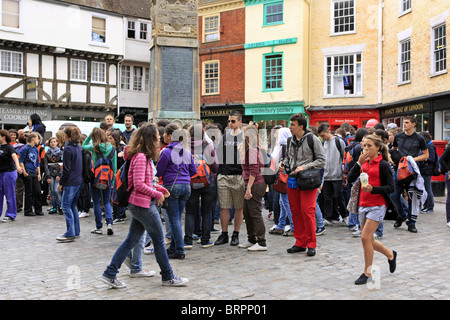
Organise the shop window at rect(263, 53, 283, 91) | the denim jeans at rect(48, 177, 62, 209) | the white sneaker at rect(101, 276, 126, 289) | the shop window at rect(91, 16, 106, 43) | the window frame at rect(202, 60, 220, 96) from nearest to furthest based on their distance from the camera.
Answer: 1. the white sneaker at rect(101, 276, 126, 289)
2. the denim jeans at rect(48, 177, 62, 209)
3. the shop window at rect(263, 53, 283, 91)
4. the window frame at rect(202, 60, 220, 96)
5. the shop window at rect(91, 16, 106, 43)

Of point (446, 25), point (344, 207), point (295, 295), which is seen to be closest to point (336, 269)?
point (295, 295)

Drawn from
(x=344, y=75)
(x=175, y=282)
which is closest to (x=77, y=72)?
(x=344, y=75)

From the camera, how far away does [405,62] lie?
72.6 ft

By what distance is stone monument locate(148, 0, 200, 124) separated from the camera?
12.3 m

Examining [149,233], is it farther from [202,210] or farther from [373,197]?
[373,197]

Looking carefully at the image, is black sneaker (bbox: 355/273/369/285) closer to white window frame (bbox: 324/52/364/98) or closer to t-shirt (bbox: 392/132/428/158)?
t-shirt (bbox: 392/132/428/158)

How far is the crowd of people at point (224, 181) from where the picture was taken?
524 centimetres

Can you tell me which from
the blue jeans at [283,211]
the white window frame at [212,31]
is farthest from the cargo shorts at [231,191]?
the white window frame at [212,31]

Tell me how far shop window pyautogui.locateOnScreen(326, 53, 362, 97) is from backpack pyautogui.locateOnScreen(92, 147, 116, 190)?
19195 millimetres

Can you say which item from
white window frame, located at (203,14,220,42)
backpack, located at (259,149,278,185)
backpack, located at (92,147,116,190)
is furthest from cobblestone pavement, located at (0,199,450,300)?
white window frame, located at (203,14,220,42)

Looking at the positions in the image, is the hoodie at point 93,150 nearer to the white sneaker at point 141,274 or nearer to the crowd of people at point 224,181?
the crowd of people at point 224,181

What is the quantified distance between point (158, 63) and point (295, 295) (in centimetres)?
892

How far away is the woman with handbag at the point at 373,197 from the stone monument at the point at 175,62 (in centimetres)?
743
